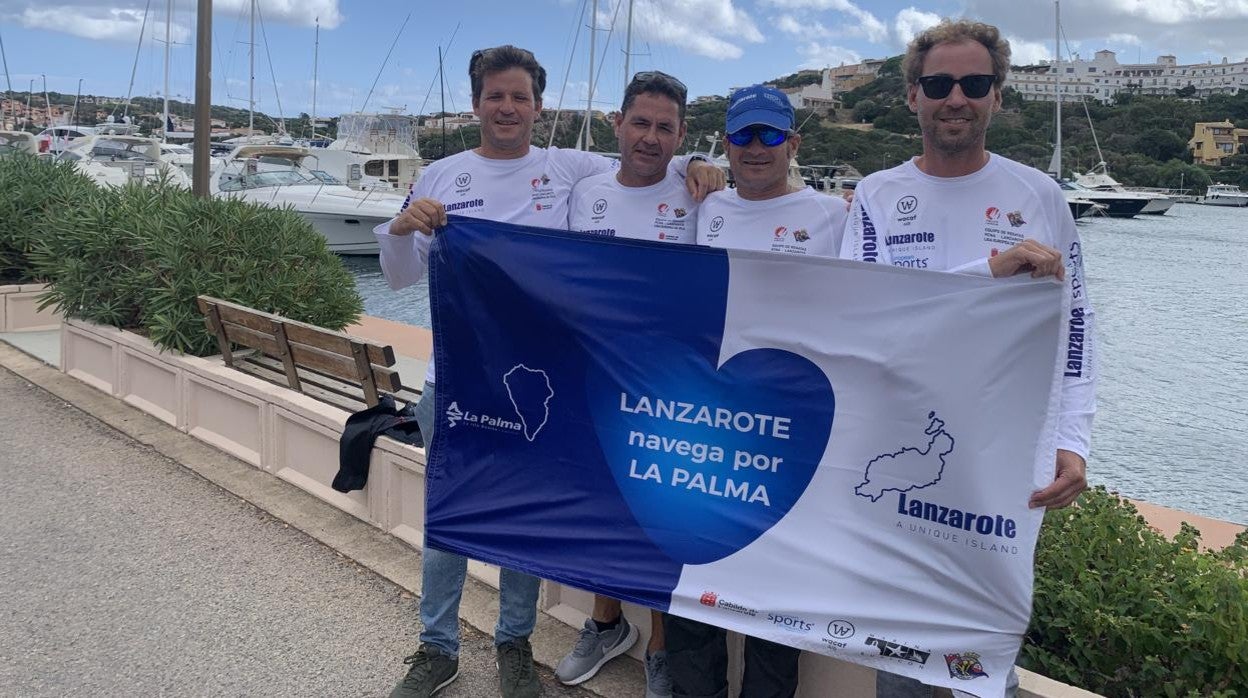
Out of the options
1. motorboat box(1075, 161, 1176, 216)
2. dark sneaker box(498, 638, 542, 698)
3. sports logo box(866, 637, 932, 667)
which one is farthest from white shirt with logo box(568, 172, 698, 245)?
motorboat box(1075, 161, 1176, 216)

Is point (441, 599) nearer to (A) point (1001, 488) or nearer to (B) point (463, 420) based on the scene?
(B) point (463, 420)

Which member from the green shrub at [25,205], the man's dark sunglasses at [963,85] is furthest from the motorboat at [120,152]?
the man's dark sunglasses at [963,85]

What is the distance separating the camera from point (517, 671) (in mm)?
3516

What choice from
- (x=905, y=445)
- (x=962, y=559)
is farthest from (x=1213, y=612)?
(x=905, y=445)

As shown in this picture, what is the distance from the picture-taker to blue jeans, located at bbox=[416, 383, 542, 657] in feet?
11.4

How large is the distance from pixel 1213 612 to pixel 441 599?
98.9 inches

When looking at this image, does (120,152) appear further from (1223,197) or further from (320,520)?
(1223,197)

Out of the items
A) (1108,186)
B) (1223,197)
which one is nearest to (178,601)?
(1108,186)

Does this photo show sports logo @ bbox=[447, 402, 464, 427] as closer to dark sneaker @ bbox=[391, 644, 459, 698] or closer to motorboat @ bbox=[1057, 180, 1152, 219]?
dark sneaker @ bbox=[391, 644, 459, 698]

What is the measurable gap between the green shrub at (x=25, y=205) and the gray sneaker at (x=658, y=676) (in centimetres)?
959

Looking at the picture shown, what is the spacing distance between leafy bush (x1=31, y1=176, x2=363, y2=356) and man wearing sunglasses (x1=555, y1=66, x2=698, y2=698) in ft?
16.3

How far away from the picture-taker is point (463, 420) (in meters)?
3.30

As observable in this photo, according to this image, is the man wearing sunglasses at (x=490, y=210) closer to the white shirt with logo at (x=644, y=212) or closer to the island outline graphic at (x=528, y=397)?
the white shirt with logo at (x=644, y=212)

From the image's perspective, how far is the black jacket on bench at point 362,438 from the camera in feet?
16.5
